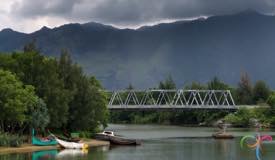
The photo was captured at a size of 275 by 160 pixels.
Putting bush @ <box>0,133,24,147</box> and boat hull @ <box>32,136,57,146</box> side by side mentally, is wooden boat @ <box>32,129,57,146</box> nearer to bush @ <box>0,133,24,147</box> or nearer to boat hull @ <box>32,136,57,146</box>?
boat hull @ <box>32,136,57,146</box>

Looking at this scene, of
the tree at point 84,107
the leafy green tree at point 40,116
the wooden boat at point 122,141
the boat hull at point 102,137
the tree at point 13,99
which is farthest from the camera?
the boat hull at point 102,137

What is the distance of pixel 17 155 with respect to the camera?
237 feet

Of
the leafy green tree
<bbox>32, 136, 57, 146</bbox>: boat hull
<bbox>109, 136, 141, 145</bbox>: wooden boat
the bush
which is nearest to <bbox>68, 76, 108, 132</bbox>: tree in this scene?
<bbox>109, 136, 141, 145</bbox>: wooden boat

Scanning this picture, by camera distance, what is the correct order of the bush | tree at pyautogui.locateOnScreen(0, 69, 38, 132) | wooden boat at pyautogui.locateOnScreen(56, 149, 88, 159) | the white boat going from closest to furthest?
1. wooden boat at pyautogui.locateOnScreen(56, 149, 88, 159)
2. the bush
3. tree at pyautogui.locateOnScreen(0, 69, 38, 132)
4. the white boat

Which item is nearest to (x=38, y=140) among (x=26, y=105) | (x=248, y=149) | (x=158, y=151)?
(x=26, y=105)

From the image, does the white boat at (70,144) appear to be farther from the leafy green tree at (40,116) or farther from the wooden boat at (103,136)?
the wooden boat at (103,136)

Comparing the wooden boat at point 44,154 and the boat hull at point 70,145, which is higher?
the boat hull at point 70,145

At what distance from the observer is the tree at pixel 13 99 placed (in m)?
79.1

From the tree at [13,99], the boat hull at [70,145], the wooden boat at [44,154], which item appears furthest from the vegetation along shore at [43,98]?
the boat hull at [70,145]

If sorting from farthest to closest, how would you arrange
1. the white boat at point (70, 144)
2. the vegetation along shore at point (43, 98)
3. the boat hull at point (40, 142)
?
the white boat at point (70, 144) < the boat hull at point (40, 142) < the vegetation along shore at point (43, 98)

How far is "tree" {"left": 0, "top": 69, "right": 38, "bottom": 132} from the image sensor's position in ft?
260

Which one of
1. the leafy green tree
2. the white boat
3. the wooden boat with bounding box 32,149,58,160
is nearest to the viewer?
the wooden boat with bounding box 32,149,58,160

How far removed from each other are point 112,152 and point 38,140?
10.2 m

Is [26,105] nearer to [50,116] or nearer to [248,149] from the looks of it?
[50,116]
